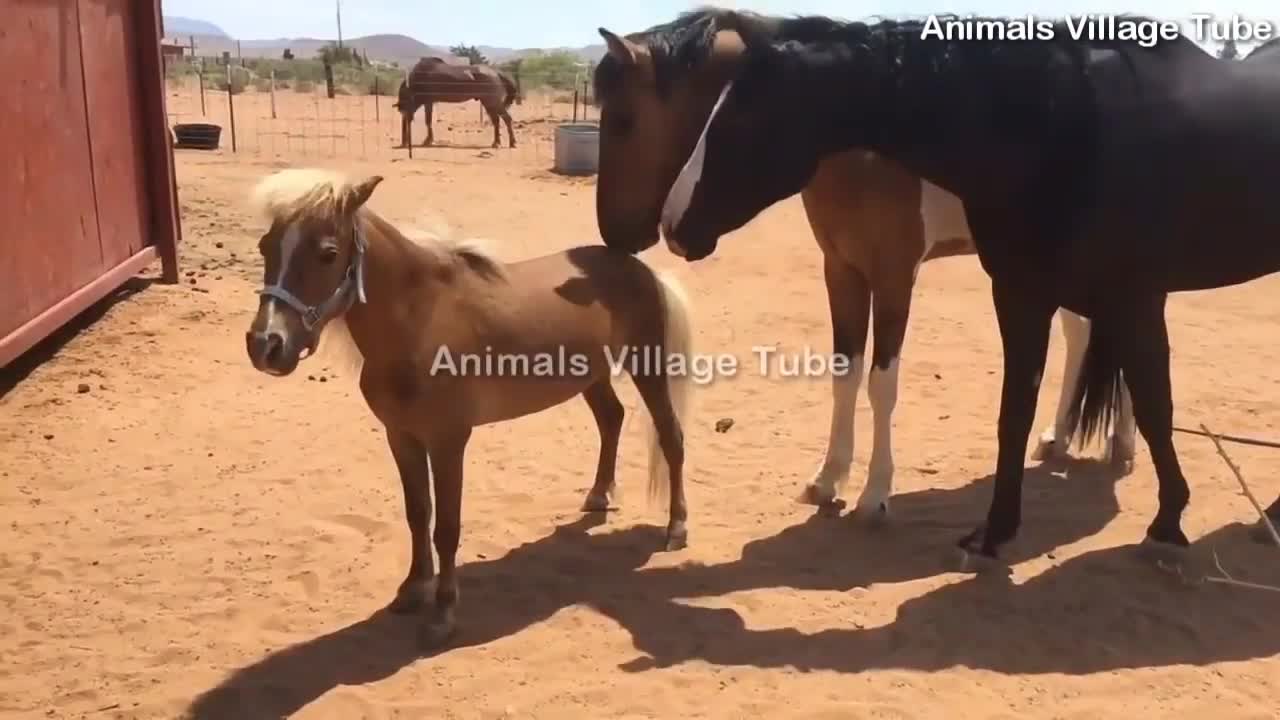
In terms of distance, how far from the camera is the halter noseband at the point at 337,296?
2.74 meters

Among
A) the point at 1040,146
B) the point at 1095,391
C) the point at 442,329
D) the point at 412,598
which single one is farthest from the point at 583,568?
the point at 1095,391

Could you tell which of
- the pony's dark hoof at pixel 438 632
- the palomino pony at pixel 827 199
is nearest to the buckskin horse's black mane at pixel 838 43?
the palomino pony at pixel 827 199

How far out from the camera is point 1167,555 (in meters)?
3.67

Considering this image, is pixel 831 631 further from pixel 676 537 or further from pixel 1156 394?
pixel 1156 394

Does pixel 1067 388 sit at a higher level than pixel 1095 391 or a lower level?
lower

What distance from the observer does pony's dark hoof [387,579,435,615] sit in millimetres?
3398

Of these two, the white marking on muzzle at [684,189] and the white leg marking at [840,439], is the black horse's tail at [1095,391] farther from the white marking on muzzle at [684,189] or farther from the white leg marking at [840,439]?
the white marking on muzzle at [684,189]

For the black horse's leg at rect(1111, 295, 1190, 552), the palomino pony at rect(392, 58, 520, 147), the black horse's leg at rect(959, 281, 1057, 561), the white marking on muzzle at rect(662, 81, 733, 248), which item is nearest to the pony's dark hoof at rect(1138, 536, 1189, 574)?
the black horse's leg at rect(1111, 295, 1190, 552)

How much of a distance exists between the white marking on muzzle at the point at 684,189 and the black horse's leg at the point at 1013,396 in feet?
3.75

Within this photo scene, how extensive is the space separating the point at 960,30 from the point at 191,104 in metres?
23.9

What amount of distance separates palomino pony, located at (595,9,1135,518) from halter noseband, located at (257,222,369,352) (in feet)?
→ 3.39

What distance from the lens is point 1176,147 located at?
332 cm

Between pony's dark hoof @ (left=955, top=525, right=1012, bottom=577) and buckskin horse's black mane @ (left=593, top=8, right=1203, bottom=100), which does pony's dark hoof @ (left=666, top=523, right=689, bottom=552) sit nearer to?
pony's dark hoof @ (left=955, top=525, right=1012, bottom=577)

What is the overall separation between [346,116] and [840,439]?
2233 cm
